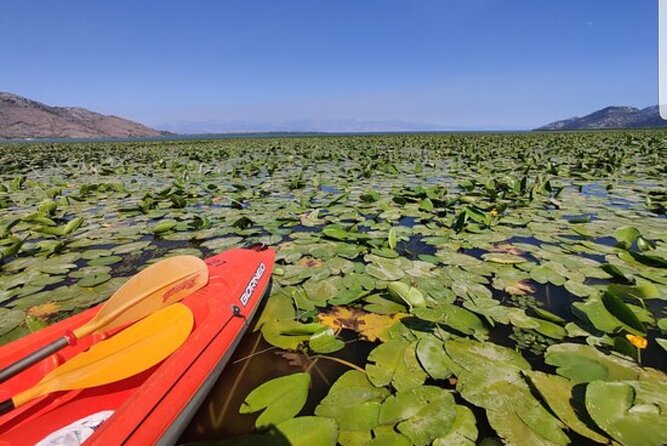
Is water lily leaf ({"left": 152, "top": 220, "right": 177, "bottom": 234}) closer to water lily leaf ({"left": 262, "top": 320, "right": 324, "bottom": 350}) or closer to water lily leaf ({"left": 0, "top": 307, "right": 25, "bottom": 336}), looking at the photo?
water lily leaf ({"left": 0, "top": 307, "right": 25, "bottom": 336})

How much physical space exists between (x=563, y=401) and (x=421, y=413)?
53cm

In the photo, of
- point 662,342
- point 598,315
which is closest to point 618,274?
point 598,315

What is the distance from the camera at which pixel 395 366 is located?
62.2 inches

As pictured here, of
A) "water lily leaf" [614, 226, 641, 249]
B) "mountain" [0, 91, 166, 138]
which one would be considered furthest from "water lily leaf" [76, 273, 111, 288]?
"mountain" [0, 91, 166, 138]

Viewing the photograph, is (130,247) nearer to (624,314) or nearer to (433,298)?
(433,298)

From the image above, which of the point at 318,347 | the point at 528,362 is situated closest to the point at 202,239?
the point at 318,347

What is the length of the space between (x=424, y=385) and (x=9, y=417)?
151 centimetres

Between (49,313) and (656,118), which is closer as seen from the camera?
(49,313)

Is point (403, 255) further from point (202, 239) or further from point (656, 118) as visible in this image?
point (656, 118)

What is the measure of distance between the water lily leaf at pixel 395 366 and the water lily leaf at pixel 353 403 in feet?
0.15

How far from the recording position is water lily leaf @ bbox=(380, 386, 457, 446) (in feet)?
3.97

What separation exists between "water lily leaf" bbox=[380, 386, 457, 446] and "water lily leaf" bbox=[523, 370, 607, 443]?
0.35 meters

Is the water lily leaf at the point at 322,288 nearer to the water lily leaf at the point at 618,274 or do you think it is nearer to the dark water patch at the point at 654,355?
the dark water patch at the point at 654,355

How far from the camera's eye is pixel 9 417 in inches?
48.8
